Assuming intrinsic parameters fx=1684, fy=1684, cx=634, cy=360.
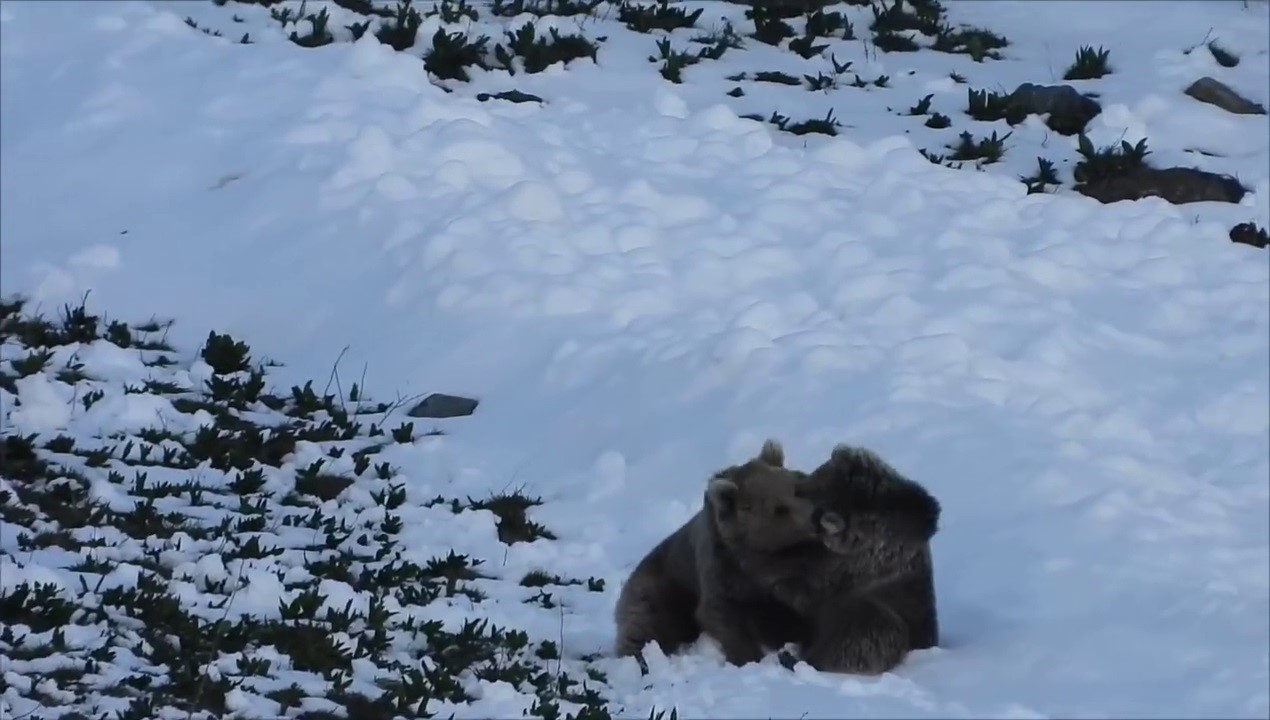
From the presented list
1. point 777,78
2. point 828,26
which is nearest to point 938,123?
point 777,78

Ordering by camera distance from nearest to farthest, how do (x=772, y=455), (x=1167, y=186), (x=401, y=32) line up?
(x=772, y=455)
(x=1167, y=186)
(x=401, y=32)

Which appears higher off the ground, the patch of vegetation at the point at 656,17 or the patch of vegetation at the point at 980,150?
the patch of vegetation at the point at 656,17

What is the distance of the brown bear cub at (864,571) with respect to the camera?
20.6 ft

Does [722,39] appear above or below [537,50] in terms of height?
below

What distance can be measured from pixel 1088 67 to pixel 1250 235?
Answer: 3.34 meters

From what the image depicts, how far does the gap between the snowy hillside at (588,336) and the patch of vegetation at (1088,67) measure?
4 cm

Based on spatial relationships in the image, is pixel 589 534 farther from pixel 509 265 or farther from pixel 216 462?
pixel 509 265

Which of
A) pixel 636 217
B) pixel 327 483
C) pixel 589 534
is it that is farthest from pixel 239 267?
pixel 589 534

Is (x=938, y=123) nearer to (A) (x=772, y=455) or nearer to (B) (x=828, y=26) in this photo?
(B) (x=828, y=26)

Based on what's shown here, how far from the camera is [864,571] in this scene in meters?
6.42

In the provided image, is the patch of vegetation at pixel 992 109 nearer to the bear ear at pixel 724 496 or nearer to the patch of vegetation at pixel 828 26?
the patch of vegetation at pixel 828 26

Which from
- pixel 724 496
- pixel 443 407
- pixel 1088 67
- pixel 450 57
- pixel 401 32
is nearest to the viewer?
pixel 724 496

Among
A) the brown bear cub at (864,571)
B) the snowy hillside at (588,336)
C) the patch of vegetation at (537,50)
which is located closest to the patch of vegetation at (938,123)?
the snowy hillside at (588,336)

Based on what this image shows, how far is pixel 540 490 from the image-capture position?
860 centimetres
